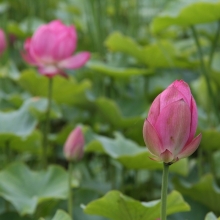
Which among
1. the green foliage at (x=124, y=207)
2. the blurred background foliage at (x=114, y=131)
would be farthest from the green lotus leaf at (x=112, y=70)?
the green foliage at (x=124, y=207)

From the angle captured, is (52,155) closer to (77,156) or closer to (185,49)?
(77,156)

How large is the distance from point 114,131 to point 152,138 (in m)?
0.81

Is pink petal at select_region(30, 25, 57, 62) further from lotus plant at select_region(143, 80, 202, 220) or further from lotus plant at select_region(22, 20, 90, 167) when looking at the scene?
lotus plant at select_region(143, 80, 202, 220)

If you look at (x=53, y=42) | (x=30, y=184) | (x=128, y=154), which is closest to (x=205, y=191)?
(x=128, y=154)

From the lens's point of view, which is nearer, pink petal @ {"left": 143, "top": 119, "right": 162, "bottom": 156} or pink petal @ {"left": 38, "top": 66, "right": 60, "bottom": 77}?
pink petal @ {"left": 143, "top": 119, "right": 162, "bottom": 156}

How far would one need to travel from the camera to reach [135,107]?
1.45 meters

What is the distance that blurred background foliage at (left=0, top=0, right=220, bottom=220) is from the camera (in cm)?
100

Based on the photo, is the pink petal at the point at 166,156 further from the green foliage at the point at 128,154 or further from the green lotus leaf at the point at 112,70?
the green lotus leaf at the point at 112,70

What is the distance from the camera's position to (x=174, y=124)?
550 millimetres

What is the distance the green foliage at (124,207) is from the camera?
74 cm

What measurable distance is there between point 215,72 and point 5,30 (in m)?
0.68

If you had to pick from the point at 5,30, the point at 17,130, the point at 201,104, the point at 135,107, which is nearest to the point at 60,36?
the point at 17,130

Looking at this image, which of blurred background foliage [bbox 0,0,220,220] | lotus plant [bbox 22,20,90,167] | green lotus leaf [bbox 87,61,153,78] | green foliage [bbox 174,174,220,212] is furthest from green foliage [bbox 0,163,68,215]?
green lotus leaf [bbox 87,61,153,78]

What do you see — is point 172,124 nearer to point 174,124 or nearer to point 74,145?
point 174,124
